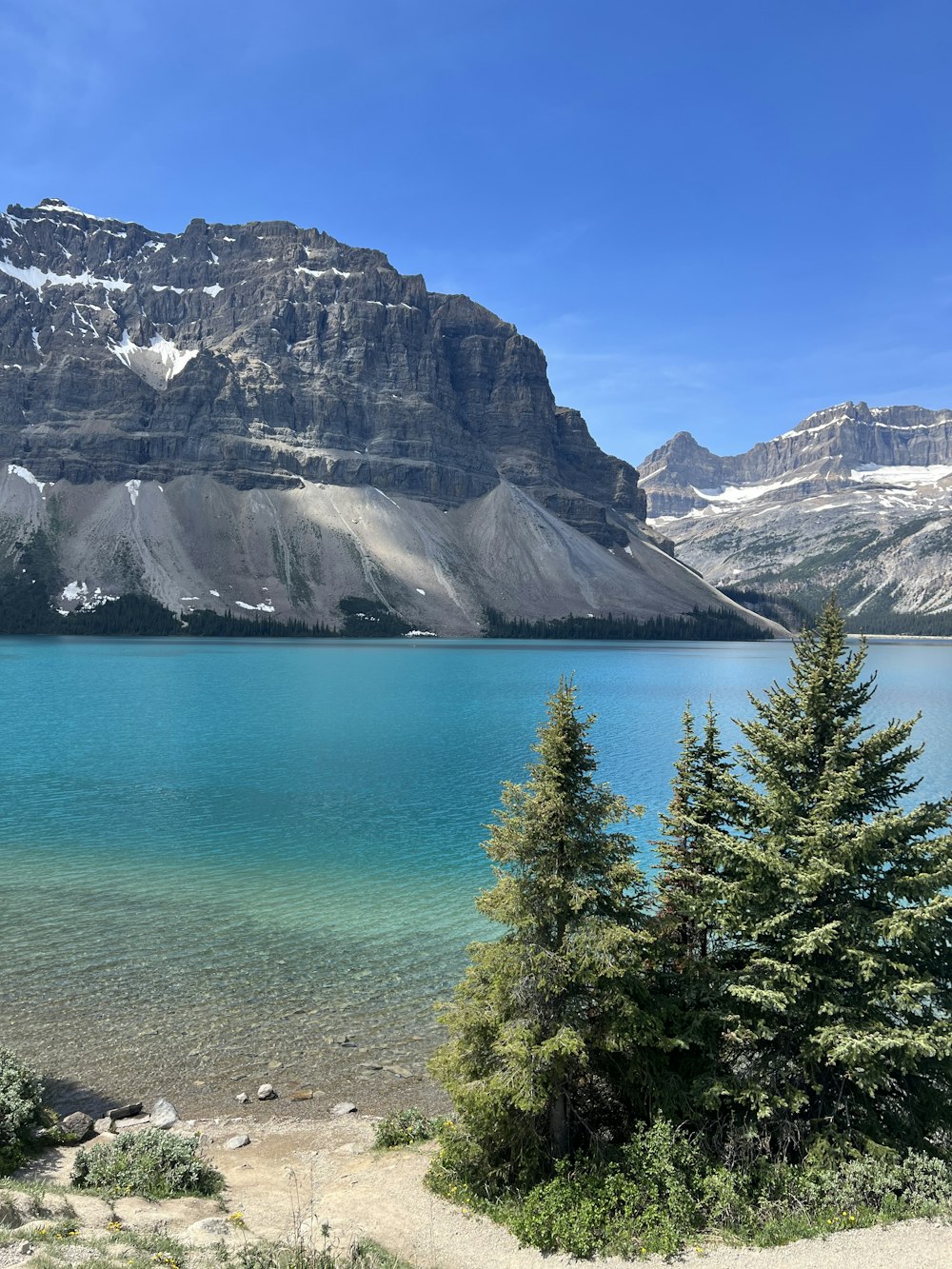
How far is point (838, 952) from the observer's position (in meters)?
16.9

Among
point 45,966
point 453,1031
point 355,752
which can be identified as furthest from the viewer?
point 355,752

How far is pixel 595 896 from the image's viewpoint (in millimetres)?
16172

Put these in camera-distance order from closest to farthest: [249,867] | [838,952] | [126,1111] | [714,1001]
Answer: [838,952] → [714,1001] → [126,1111] → [249,867]

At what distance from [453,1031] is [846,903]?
28.9 feet

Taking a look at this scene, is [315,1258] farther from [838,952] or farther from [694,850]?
[838,952]

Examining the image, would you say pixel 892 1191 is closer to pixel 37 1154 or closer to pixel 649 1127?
pixel 649 1127

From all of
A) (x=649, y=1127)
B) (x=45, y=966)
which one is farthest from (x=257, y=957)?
(x=649, y=1127)

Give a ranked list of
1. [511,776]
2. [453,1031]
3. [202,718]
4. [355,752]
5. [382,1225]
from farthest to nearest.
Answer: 1. [202,718]
2. [355,752]
3. [511,776]
4. [453,1031]
5. [382,1225]

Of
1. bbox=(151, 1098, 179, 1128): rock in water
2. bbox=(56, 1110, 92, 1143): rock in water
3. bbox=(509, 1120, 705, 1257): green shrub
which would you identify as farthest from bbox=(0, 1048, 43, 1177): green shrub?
bbox=(509, 1120, 705, 1257): green shrub

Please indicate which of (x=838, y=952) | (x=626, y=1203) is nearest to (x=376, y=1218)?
(x=626, y=1203)

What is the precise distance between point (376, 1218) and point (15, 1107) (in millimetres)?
8201

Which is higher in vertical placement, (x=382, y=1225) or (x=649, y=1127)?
(x=649, y=1127)

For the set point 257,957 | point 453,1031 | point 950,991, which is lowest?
point 257,957

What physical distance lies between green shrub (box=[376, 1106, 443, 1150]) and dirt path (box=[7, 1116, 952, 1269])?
43 cm
